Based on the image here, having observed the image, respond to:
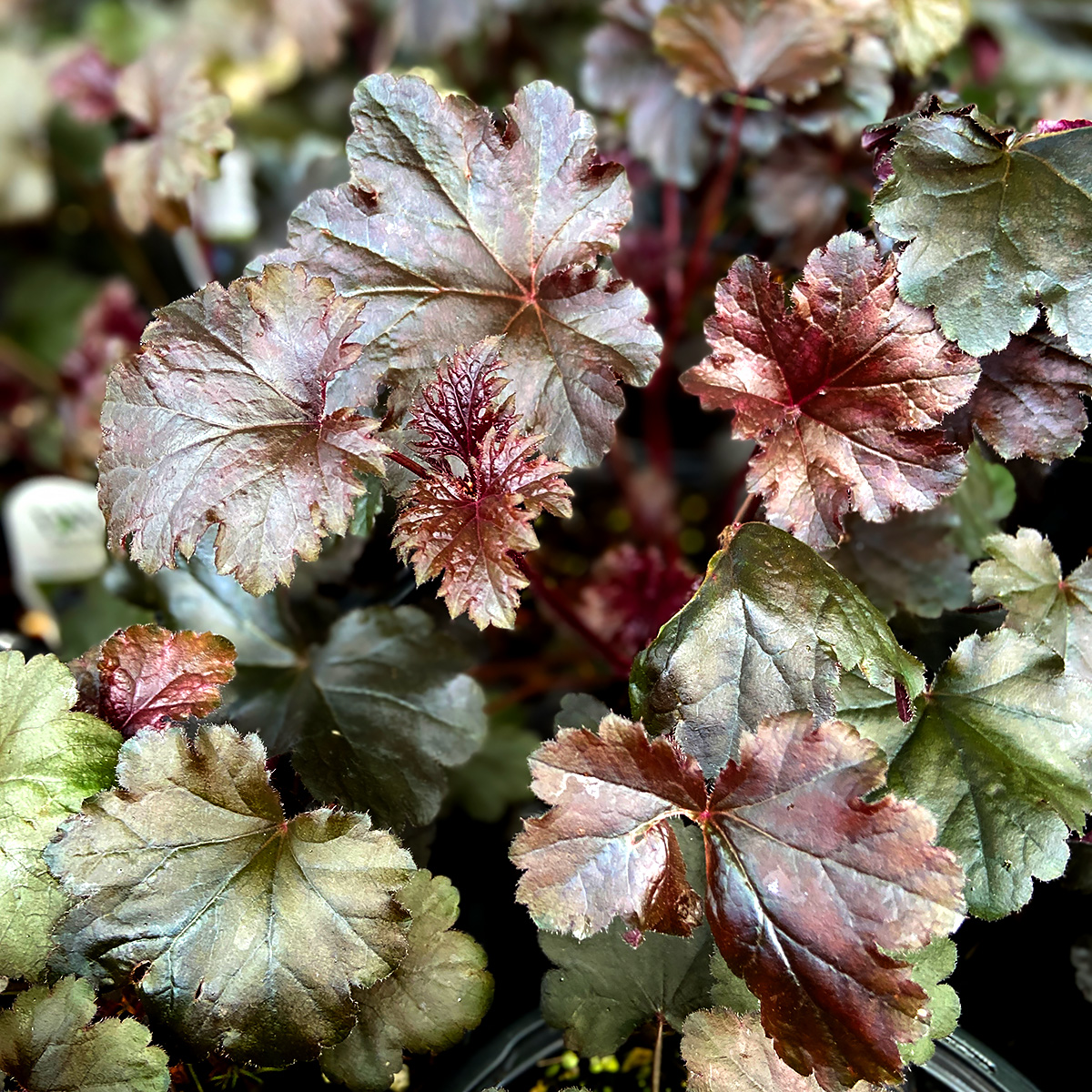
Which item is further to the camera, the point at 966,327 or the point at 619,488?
the point at 619,488

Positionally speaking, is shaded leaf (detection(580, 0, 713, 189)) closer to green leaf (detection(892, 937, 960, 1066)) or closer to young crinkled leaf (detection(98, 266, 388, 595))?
young crinkled leaf (detection(98, 266, 388, 595))

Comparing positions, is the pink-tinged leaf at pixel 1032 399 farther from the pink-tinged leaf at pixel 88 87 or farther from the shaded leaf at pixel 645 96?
the pink-tinged leaf at pixel 88 87

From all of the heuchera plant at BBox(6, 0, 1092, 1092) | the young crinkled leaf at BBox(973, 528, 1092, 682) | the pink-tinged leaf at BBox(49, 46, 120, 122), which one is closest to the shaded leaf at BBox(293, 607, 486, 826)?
the heuchera plant at BBox(6, 0, 1092, 1092)

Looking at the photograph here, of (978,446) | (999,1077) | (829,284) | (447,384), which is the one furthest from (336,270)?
(999,1077)

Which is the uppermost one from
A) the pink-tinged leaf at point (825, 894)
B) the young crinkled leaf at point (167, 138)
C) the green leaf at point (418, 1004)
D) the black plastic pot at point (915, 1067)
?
the young crinkled leaf at point (167, 138)

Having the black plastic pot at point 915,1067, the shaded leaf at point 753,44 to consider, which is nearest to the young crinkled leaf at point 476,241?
the shaded leaf at point 753,44

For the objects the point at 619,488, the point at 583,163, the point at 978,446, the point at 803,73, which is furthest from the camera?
the point at 619,488

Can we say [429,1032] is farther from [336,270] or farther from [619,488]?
[619,488]

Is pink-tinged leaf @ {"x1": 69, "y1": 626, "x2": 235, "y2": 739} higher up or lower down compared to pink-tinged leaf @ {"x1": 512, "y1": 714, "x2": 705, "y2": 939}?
higher up
